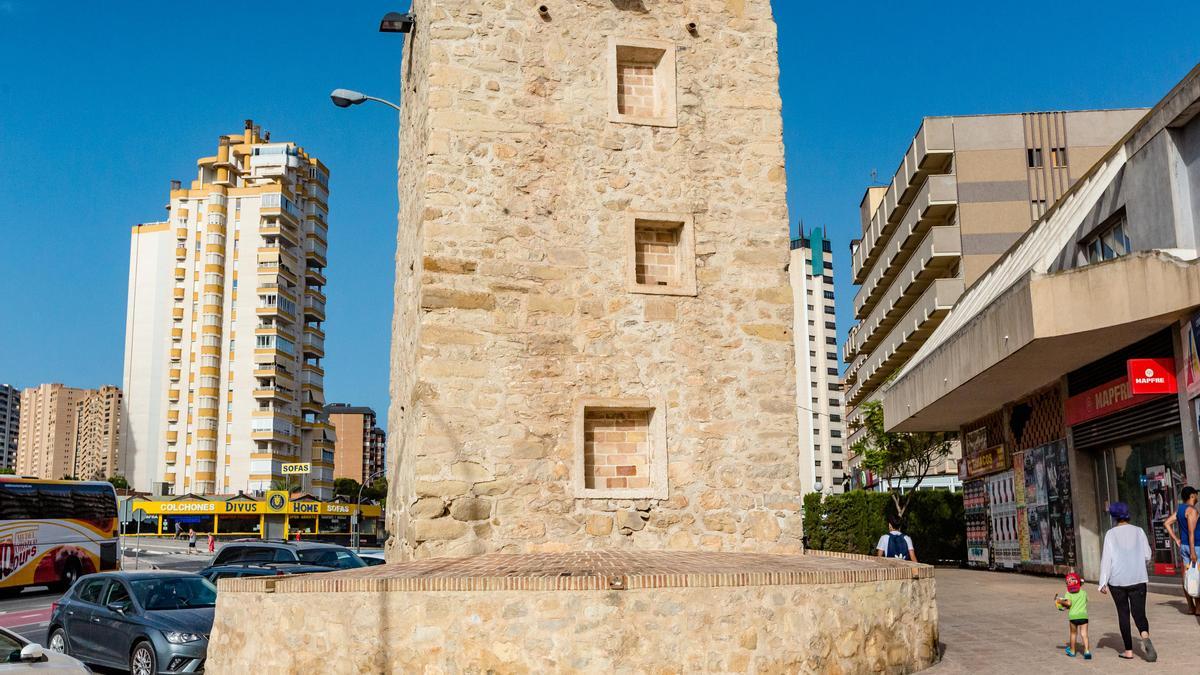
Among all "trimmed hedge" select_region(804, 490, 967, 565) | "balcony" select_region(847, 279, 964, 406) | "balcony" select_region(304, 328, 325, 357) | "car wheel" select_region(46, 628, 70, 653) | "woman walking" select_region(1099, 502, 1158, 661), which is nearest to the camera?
"woman walking" select_region(1099, 502, 1158, 661)

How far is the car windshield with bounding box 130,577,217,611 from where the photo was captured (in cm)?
1431

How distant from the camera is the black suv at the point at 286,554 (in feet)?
68.7

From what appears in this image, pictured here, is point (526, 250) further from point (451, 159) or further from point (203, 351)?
point (203, 351)

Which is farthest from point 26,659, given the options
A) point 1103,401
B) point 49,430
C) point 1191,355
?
point 49,430

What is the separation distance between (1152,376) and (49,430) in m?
204

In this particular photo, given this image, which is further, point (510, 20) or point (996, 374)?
point (996, 374)

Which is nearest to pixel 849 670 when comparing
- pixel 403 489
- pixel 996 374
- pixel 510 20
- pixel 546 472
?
pixel 546 472

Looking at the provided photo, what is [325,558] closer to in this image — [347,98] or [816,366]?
[347,98]

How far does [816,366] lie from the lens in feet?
471

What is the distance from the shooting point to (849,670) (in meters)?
10.7

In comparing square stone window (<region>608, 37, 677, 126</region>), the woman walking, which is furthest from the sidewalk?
square stone window (<region>608, 37, 677, 126</region>)

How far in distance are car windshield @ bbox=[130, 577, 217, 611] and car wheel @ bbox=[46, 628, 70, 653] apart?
1543 mm

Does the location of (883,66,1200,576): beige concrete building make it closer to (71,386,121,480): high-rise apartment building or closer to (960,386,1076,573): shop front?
(960,386,1076,573): shop front

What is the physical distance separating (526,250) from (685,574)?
216 inches
